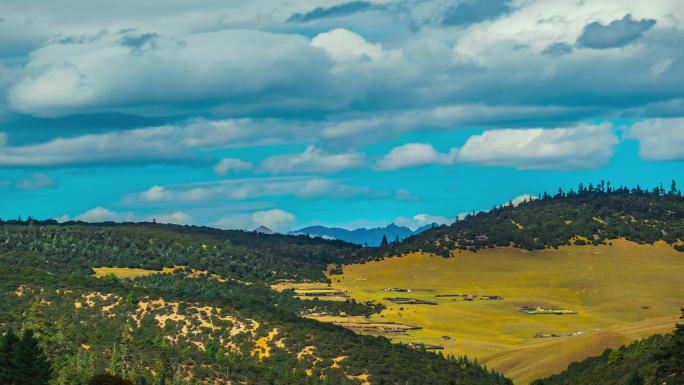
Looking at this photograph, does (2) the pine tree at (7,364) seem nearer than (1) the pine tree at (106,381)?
Yes

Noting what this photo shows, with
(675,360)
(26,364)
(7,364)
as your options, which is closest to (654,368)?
(675,360)

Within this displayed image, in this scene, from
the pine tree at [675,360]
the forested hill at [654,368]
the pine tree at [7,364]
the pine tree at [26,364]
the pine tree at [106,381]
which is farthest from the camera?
the forested hill at [654,368]

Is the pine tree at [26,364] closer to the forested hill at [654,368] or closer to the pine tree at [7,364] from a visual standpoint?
the pine tree at [7,364]

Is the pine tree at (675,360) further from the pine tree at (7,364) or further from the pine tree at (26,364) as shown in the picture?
the pine tree at (7,364)

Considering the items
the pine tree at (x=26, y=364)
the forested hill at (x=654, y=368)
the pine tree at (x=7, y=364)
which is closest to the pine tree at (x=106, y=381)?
the pine tree at (x=26, y=364)

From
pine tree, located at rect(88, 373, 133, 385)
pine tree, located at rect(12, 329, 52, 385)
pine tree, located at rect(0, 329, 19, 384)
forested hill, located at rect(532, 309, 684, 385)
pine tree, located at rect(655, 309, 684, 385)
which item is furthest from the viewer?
forested hill, located at rect(532, 309, 684, 385)

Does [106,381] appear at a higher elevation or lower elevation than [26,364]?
lower

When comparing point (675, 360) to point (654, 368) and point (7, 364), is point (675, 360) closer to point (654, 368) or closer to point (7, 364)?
point (654, 368)

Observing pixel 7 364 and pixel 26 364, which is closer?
pixel 26 364

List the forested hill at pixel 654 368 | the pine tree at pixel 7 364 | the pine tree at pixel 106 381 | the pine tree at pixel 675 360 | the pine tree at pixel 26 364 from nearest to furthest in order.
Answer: the pine tree at pixel 7 364 → the pine tree at pixel 26 364 → the pine tree at pixel 106 381 → the pine tree at pixel 675 360 → the forested hill at pixel 654 368

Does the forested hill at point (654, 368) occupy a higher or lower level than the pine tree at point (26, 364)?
lower

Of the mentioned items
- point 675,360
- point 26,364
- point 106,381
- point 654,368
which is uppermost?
point 26,364

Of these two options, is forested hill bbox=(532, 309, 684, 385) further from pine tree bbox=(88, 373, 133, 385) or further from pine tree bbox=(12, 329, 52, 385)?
pine tree bbox=(12, 329, 52, 385)

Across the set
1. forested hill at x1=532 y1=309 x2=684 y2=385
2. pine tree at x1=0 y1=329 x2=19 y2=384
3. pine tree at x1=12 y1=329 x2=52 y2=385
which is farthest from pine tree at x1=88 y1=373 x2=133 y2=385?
forested hill at x1=532 y1=309 x2=684 y2=385
